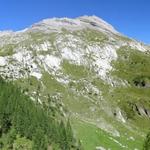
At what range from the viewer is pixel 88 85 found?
199m

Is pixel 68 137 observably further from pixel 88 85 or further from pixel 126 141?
pixel 88 85

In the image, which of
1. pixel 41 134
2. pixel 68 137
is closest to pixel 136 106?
pixel 68 137

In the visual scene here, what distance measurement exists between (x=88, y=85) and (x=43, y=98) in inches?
1616

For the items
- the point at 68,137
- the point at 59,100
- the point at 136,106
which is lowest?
the point at 68,137

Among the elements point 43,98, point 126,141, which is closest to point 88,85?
point 43,98

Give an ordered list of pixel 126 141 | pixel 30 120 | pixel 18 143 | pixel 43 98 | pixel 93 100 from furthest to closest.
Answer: pixel 93 100
pixel 43 98
pixel 126 141
pixel 30 120
pixel 18 143

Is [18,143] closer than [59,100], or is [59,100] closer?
[18,143]

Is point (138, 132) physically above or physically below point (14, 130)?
above

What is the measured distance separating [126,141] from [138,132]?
1855cm

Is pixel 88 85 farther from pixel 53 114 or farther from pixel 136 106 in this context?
pixel 53 114

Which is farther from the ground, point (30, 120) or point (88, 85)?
point (88, 85)

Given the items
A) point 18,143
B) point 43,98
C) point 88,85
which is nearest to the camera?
point 18,143

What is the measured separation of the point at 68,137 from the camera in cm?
13012

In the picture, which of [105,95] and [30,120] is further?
[105,95]
